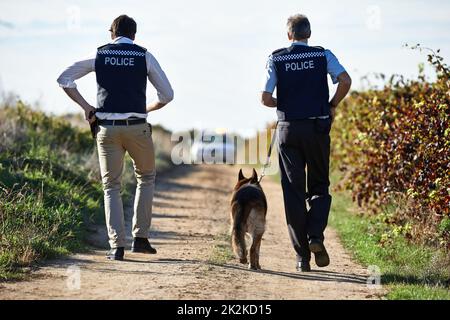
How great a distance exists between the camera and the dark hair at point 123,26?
9.05m

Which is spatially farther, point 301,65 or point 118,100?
point 118,100

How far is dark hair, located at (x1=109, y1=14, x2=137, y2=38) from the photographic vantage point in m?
9.05

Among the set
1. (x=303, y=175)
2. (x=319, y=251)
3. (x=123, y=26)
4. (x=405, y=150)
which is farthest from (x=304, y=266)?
(x=405, y=150)

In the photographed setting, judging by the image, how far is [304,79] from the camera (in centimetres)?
865

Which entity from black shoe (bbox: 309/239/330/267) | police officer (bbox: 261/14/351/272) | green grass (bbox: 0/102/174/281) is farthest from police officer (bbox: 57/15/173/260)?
black shoe (bbox: 309/239/330/267)

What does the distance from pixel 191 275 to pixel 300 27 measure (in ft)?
9.24

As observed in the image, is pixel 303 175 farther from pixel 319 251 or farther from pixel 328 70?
pixel 328 70

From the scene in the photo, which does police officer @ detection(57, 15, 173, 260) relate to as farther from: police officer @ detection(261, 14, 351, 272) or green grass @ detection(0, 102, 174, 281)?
police officer @ detection(261, 14, 351, 272)

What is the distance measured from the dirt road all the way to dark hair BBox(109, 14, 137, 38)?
97.6 inches

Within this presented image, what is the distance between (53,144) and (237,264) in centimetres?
930
